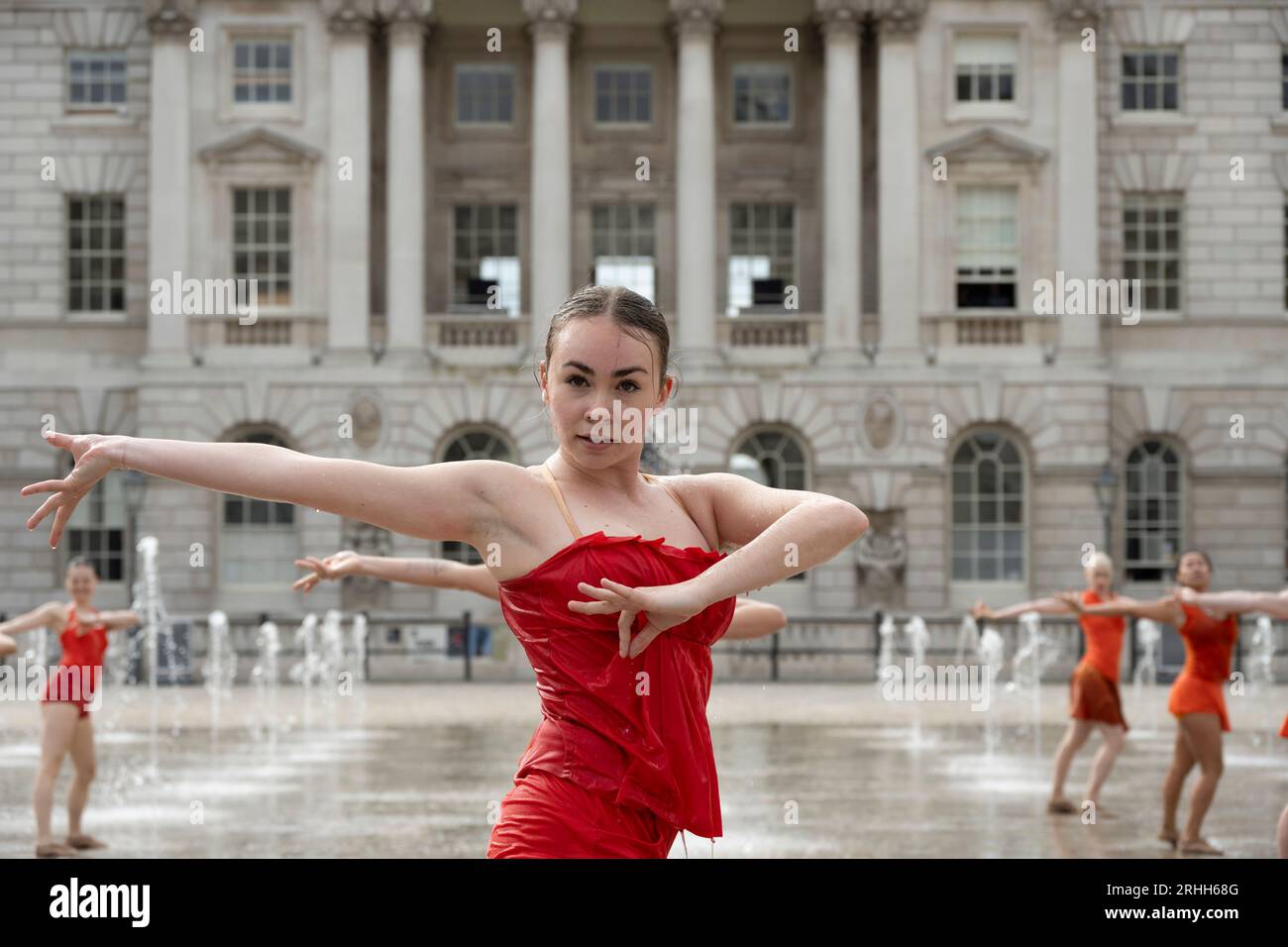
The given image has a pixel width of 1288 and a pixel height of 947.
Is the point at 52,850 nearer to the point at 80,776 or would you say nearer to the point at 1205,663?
the point at 80,776

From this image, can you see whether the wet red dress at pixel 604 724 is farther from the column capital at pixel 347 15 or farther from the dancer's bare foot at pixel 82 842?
the column capital at pixel 347 15

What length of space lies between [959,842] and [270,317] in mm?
32324

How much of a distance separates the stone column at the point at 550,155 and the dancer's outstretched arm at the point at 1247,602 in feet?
109

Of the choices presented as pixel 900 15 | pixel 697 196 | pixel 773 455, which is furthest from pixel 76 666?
pixel 900 15

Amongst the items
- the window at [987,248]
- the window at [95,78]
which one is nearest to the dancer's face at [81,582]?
the window at [987,248]

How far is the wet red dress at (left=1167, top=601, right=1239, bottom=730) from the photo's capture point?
40.0 feet

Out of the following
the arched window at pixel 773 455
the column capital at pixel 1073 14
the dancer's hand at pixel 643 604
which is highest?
the column capital at pixel 1073 14

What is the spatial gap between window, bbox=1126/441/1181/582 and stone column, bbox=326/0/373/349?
721 inches

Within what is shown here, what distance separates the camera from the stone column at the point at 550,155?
42.6m

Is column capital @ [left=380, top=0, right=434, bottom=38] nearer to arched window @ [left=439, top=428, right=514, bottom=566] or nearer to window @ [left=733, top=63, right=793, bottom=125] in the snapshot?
window @ [left=733, top=63, right=793, bottom=125]

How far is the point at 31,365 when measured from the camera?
43500mm

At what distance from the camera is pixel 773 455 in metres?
42.4

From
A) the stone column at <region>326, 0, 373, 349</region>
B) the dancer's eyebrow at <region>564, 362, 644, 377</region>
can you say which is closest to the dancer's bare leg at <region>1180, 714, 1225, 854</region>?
the dancer's eyebrow at <region>564, 362, 644, 377</region>

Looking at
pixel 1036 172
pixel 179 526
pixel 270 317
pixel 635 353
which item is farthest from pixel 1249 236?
pixel 635 353
